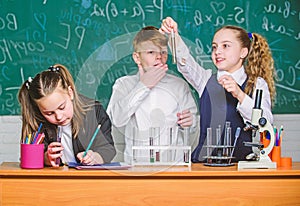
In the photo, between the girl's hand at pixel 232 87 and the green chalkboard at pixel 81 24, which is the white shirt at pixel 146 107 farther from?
the green chalkboard at pixel 81 24

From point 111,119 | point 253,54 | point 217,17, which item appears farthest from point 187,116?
point 217,17

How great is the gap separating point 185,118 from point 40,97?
24.9 inches

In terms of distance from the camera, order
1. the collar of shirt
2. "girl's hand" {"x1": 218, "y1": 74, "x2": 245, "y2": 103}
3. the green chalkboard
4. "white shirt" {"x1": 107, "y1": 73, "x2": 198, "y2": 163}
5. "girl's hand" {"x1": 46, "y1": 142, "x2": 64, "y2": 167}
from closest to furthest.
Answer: "girl's hand" {"x1": 46, "y1": 142, "x2": 64, "y2": 167}, "white shirt" {"x1": 107, "y1": 73, "x2": 198, "y2": 163}, "girl's hand" {"x1": 218, "y1": 74, "x2": 245, "y2": 103}, the collar of shirt, the green chalkboard

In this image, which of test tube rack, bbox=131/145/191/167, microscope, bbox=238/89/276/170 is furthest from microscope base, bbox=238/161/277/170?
test tube rack, bbox=131/145/191/167

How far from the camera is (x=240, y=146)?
2.90 m

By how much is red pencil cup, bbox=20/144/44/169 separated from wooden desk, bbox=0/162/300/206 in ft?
0.16

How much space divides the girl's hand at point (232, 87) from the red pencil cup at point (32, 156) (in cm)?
90

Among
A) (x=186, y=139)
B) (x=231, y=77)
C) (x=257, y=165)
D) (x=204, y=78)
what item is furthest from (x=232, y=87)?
(x=257, y=165)

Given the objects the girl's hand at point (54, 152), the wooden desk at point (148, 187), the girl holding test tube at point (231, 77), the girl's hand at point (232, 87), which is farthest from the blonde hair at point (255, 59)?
the girl's hand at point (54, 152)

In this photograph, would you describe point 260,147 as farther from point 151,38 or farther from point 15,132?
point 15,132

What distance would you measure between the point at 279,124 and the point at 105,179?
125 centimetres

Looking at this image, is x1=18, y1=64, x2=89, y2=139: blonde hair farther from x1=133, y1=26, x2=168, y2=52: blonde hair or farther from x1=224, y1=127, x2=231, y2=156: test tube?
x1=224, y1=127, x2=231, y2=156: test tube

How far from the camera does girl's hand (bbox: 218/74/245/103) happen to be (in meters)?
2.79

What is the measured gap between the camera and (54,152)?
2.49m
